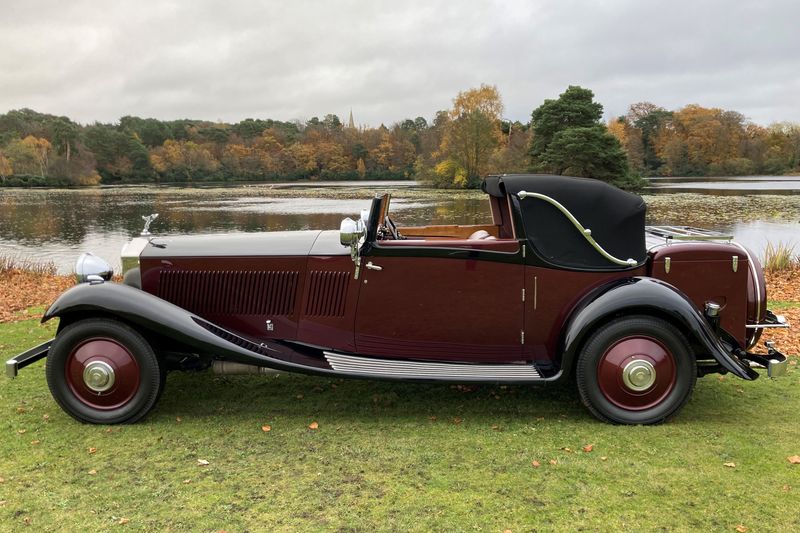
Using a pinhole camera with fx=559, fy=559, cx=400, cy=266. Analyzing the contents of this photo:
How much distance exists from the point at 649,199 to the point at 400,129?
55.3 meters

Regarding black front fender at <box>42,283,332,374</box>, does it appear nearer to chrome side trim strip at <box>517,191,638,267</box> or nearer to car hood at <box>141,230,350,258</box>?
car hood at <box>141,230,350,258</box>

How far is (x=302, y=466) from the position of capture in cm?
344

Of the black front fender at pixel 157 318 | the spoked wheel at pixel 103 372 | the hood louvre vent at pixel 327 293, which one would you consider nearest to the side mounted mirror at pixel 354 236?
the hood louvre vent at pixel 327 293

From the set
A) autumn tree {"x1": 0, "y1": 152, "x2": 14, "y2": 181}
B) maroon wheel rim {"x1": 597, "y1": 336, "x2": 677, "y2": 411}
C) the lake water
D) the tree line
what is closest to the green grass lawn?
maroon wheel rim {"x1": 597, "y1": 336, "x2": 677, "y2": 411}

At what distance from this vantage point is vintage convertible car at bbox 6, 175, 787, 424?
12.9 feet

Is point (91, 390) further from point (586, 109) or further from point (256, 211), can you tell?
point (586, 109)

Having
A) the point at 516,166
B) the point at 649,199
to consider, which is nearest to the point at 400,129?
the point at 516,166

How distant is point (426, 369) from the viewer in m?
4.09

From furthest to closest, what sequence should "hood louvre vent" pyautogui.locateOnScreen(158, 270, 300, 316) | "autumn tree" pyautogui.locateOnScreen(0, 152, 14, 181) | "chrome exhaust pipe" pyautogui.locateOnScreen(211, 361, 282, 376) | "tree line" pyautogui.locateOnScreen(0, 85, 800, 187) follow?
"autumn tree" pyautogui.locateOnScreen(0, 152, 14, 181) → "tree line" pyautogui.locateOnScreen(0, 85, 800, 187) → "hood louvre vent" pyautogui.locateOnScreen(158, 270, 300, 316) → "chrome exhaust pipe" pyautogui.locateOnScreen(211, 361, 282, 376)

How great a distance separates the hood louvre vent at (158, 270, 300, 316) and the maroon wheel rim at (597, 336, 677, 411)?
2.39 metres

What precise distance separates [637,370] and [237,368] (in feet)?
9.41

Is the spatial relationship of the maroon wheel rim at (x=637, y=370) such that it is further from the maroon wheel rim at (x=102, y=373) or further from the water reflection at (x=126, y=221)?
the water reflection at (x=126, y=221)

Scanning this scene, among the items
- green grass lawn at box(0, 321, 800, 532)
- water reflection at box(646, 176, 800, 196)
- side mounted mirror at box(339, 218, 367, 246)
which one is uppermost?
water reflection at box(646, 176, 800, 196)

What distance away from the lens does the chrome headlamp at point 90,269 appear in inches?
169
